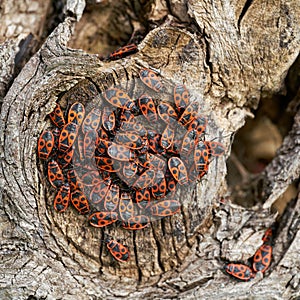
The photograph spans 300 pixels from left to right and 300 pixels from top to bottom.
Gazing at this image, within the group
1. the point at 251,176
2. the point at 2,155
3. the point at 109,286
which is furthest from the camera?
the point at 251,176

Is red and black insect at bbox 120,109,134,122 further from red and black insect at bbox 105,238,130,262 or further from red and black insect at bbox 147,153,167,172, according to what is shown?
red and black insect at bbox 105,238,130,262

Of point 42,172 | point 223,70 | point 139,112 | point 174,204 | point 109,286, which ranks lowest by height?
point 109,286

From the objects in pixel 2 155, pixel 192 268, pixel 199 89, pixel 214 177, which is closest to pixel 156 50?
pixel 199 89

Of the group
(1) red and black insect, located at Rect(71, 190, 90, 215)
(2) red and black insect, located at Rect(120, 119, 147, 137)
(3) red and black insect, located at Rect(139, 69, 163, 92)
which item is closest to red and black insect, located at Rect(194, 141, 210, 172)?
(2) red and black insect, located at Rect(120, 119, 147, 137)

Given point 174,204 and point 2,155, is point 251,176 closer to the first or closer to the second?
point 174,204

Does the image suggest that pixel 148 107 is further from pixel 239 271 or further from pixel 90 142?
pixel 239 271

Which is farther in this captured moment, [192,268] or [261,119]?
[261,119]

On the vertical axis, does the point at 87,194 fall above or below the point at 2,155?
below

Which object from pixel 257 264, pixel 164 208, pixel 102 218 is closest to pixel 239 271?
pixel 257 264
